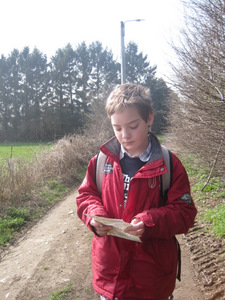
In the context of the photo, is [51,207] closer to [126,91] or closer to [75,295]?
[75,295]

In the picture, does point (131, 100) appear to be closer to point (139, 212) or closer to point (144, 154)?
point (144, 154)

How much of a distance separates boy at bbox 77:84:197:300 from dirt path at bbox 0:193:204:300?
1.49 meters

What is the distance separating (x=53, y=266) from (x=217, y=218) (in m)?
2.72

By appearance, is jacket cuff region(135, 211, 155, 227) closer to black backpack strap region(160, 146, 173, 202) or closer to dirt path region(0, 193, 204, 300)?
black backpack strap region(160, 146, 173, 202)

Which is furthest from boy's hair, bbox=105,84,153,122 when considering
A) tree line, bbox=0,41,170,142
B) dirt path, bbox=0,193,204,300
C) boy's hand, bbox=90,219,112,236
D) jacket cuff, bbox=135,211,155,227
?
tree line, bbox=0,41,170,142

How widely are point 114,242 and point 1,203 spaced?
5.04m

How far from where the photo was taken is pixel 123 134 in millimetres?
1670

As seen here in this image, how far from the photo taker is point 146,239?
1662 millimetres

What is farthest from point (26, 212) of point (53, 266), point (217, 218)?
point (217, 218)

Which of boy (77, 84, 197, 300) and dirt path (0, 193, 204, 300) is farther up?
boy (77, 84, 197, 300)

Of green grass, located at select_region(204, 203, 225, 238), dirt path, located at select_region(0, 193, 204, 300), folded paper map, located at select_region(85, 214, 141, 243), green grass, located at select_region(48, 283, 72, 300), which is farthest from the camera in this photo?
green grass, located at select_region(204, 203, 225, 238)

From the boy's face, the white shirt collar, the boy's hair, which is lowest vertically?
the white shirt collar

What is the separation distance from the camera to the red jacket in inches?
61.8

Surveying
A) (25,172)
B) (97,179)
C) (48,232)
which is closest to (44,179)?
(25,172)
